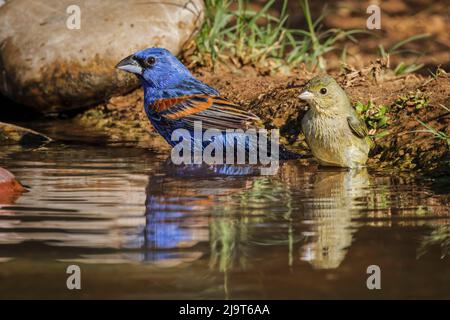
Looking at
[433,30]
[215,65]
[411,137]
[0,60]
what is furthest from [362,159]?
[433,30]

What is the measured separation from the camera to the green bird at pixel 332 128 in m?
7.11

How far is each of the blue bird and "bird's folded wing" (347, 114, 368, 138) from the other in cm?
62

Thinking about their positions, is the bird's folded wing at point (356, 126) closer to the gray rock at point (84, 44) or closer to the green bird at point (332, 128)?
the green bird at point (332, 128)

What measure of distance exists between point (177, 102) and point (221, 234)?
2954 mm

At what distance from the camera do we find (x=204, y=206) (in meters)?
5.72

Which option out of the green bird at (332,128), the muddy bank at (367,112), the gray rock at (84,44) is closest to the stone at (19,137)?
the muddy bank at (367,112)

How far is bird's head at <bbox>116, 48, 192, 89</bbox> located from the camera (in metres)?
7.98

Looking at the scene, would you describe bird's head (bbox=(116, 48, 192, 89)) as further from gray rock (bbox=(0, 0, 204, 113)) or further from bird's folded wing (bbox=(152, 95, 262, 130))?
gray rock (bbox=(0, 0, 204, 113))

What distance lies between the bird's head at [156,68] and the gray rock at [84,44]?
1404 millimetres

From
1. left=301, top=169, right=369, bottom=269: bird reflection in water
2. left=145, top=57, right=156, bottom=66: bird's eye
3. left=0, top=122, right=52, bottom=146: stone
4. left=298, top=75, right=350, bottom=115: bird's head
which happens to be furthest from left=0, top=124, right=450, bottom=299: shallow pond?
left=0, top=122, right=52, bottom=146: stone

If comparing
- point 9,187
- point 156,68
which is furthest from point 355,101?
point 9,187

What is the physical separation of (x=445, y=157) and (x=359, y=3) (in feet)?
28.0

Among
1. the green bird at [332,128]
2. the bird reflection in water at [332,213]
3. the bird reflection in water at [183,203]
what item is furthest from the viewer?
the green bird at [332,128]
